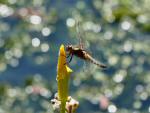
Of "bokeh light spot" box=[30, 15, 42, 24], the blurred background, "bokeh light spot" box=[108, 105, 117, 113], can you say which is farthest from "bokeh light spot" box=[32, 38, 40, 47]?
"bokeh light spot" box=[108, 105, 117, 113]

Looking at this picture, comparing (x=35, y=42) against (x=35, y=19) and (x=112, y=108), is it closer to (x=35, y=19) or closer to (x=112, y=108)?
(x=35, y=19)

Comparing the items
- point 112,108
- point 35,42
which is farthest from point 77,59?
point 112,108

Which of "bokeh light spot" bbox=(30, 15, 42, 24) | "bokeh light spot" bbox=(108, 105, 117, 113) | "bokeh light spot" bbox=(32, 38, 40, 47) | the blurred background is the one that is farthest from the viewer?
"bokeh light spot" bbox=(30, 15, 42, 24)

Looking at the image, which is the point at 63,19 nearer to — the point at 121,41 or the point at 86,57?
the point at 121,41

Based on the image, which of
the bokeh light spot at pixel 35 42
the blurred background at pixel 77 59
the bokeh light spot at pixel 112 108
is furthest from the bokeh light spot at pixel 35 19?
the bokeh light spot at pixel 112 108

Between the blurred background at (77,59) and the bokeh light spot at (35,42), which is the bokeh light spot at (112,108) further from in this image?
the bokeh light spot at (35,42)

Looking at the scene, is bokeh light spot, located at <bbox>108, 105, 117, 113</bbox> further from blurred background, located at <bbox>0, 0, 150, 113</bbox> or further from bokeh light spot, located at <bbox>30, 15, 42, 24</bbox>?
bokeh light spot, located at <bbox>30, 15, 42, 24</bbox>

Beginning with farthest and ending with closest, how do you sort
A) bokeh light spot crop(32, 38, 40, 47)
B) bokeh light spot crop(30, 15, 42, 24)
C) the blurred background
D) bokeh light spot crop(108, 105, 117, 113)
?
bokeh light spot crop(30, 15, 42, 24) → bokeh light spot crop(32, 38, 40, 47) → the blurred background → bokeh light spot crop(108, 105, 117, 113)

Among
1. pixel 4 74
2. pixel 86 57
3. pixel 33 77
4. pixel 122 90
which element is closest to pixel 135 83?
pixel 122 90
